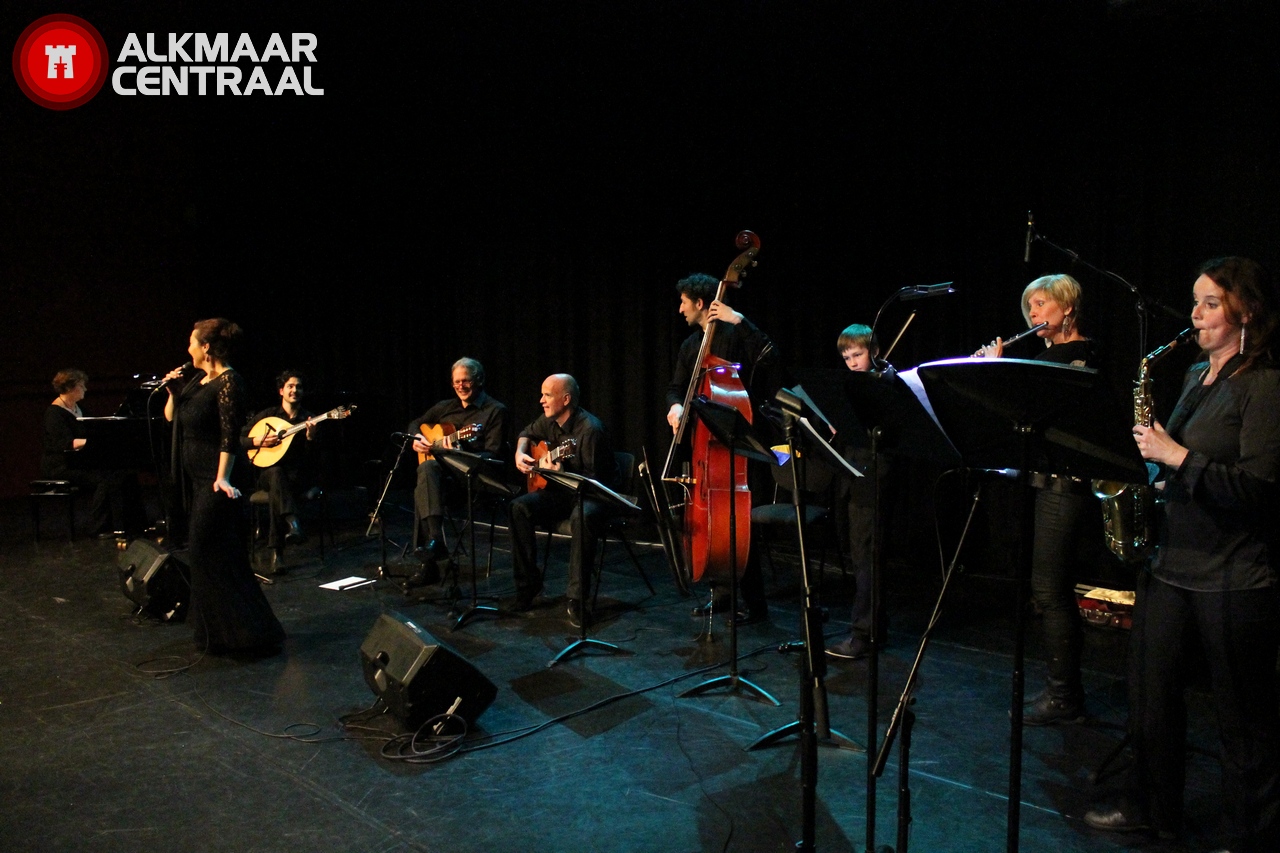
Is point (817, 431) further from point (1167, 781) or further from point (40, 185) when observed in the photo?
point (40, 185)

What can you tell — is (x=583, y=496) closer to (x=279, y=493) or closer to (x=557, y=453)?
(x=557, y=453)

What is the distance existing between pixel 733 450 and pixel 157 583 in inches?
142

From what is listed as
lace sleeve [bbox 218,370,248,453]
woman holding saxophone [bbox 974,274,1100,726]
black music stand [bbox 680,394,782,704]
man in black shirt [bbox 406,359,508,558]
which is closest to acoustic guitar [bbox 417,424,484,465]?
man in black shirt [bbox 406,359,508,558]

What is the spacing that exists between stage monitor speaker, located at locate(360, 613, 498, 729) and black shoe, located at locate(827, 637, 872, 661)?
5.76 feet

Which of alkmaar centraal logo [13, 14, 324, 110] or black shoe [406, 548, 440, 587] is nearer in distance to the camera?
black shoe [406, 548, 440, 587]

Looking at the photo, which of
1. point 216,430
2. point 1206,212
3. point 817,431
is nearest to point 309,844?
point 817,431

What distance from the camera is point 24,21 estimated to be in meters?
10.3

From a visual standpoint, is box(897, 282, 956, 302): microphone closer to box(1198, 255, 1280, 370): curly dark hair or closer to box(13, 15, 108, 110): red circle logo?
box(1198, 255, 1280, 370): curly dark hair

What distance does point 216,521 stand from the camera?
4.91 metres

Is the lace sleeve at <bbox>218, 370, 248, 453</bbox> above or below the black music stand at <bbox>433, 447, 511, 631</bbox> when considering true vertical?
above

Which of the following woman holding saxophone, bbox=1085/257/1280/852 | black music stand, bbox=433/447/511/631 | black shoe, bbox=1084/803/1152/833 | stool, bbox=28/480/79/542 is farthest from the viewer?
stool, bbox=28/480/79/542

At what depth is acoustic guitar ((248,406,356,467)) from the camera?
7.32 metres

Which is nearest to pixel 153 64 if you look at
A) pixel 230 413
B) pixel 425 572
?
pixel 425 572

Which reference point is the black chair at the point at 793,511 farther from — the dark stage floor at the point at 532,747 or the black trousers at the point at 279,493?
the black trousers at the point at 279,493
